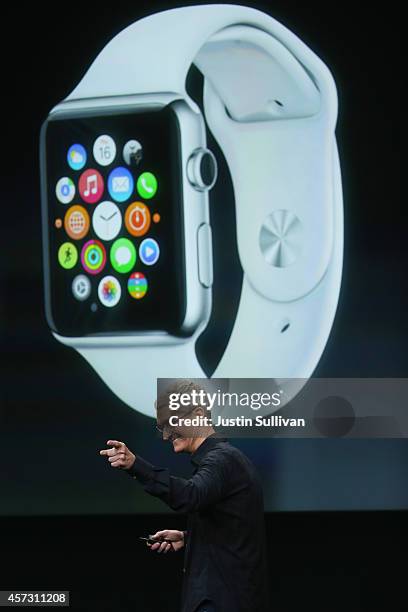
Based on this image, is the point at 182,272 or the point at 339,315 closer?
the point at 182,272

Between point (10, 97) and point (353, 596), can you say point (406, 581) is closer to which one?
point (353, 596)

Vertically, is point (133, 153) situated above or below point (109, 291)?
above

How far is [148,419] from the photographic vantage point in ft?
9.55

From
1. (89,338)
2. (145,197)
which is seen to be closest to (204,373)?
(89,338)

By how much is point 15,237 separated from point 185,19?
74cm

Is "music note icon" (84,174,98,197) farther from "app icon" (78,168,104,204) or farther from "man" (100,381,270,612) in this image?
"man" (100,381,270,612)

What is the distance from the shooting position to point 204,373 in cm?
286

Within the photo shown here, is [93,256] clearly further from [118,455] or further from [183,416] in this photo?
[118,455]

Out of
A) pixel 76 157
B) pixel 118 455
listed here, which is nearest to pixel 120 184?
pixel 76 157

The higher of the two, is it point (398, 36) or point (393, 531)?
point (398, 36)

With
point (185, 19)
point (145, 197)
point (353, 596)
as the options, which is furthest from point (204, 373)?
point (185, 19)

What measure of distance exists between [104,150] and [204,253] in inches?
14.1

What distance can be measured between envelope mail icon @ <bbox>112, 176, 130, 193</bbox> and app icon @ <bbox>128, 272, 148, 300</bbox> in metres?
0.21

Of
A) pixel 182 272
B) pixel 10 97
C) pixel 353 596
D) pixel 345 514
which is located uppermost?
pixel 10 97
